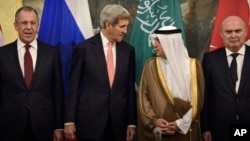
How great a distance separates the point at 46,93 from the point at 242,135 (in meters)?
1.79

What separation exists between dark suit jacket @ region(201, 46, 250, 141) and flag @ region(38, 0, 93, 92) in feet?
4.52

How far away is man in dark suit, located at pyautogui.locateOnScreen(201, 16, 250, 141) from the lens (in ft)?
15.0

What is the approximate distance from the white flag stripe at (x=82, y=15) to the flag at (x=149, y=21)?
482 millimetres

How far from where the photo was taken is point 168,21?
524 centimetres

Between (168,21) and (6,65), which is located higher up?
(168,21)

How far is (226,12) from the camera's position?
5270mm

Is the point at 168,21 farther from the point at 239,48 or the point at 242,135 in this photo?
the point at 242,135

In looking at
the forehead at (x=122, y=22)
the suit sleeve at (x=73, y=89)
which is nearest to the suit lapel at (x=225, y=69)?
the forehead at (x=122, y=22)

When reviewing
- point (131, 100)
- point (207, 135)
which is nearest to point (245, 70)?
point (207, 135)

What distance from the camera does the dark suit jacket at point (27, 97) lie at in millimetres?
4398

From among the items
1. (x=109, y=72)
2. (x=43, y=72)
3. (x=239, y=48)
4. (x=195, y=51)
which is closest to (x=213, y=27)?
(x=195, y=51)

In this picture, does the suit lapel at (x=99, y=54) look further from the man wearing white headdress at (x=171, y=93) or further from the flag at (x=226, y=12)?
the flag at (x=226, y=12)

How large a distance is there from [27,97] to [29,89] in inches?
2.8

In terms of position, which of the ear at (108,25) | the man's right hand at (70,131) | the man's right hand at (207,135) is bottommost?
the man's right hand at (207,135)
